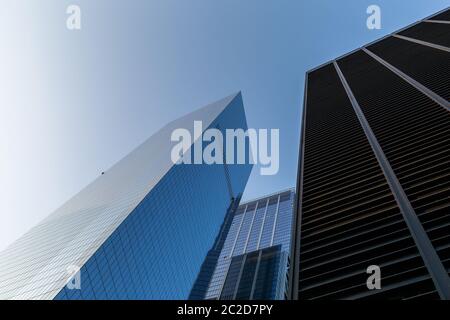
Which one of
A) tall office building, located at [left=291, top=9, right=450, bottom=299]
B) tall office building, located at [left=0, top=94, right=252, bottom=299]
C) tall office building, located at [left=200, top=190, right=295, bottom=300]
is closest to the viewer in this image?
tall office building, located at [left=291, top=9, right=450, bottom=299]

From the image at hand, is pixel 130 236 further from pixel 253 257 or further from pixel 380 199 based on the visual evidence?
pixel 380 199

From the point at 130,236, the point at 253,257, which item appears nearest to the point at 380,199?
the point at 130,236

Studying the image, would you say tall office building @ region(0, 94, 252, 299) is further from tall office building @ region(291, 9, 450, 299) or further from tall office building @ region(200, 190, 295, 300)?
tall office building @ region(291, 9, 450, 299)

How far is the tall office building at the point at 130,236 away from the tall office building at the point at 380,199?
54417mm

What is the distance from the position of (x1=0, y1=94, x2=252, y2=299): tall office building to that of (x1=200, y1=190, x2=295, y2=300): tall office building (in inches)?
432

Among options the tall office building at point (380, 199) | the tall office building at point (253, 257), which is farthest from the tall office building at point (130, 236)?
the tall office building at point (380, 199)

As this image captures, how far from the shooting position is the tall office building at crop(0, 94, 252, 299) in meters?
74.2

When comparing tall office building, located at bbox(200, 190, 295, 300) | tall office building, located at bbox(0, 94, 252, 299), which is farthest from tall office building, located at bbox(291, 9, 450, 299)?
tall office building, located at bbox(200, 190, 295, 300)

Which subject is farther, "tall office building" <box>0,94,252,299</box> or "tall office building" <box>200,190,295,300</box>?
"tall office building" <box>200,190,295,300</box>

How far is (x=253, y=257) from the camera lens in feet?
444

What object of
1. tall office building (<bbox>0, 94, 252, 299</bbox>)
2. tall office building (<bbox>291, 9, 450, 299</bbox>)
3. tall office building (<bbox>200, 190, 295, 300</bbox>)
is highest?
tall office building (<bbox>291, 9, 450, 299</bbox>)

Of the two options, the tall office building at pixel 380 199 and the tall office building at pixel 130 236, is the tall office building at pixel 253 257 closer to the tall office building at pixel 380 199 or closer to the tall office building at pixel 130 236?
the tall office building at pixel 130 236

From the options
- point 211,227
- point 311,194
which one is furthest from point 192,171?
point 311,194
